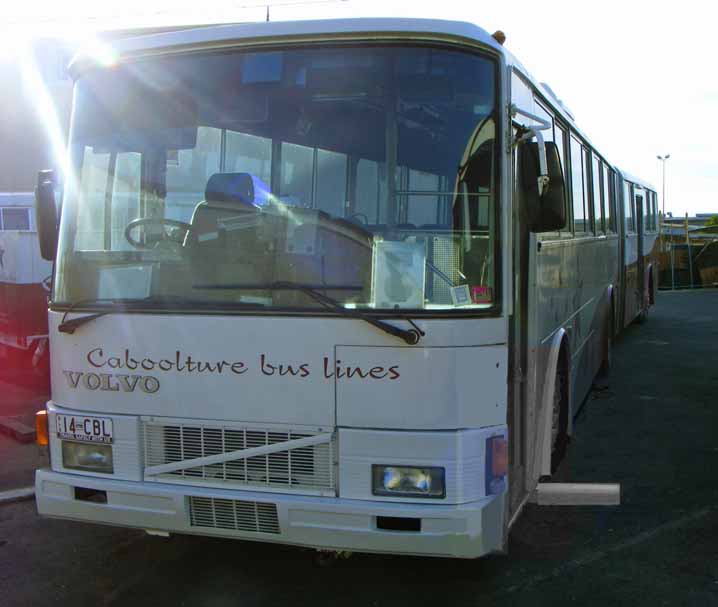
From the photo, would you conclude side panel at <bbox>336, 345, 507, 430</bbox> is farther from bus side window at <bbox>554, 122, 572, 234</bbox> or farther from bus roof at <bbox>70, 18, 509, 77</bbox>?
bus side window at <bbox>554, 122, 572, 234</bbox>

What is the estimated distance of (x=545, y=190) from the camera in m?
4.27

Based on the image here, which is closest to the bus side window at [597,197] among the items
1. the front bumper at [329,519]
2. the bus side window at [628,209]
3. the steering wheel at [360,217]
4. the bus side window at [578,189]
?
the bus side window at [578,189]

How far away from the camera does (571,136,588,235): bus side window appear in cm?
689

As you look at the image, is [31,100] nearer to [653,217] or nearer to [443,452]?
[653,217]

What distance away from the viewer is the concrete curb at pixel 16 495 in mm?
6203

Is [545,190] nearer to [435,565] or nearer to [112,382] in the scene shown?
[435,565]

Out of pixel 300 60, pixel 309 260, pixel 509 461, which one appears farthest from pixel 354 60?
pixel 509 461

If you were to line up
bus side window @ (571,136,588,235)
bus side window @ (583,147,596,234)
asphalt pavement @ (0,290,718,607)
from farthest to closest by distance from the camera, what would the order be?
bus side window @ (583,147,596,234) < bus side window @ (571,136,588,235) < asphalt pavement @ (0,290,718,607)

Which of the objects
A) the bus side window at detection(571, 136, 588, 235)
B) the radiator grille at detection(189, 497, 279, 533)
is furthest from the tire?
the radiator grille at detection(189, 497, 279, 533)

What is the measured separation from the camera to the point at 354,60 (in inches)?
159

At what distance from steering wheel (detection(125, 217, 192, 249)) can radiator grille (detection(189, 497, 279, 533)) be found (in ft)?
4.19

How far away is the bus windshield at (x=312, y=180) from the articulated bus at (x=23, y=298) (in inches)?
286

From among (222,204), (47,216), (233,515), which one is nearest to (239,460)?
(233,515)

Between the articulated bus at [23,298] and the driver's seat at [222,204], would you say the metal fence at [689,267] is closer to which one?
the articulated bus at [23,298]
